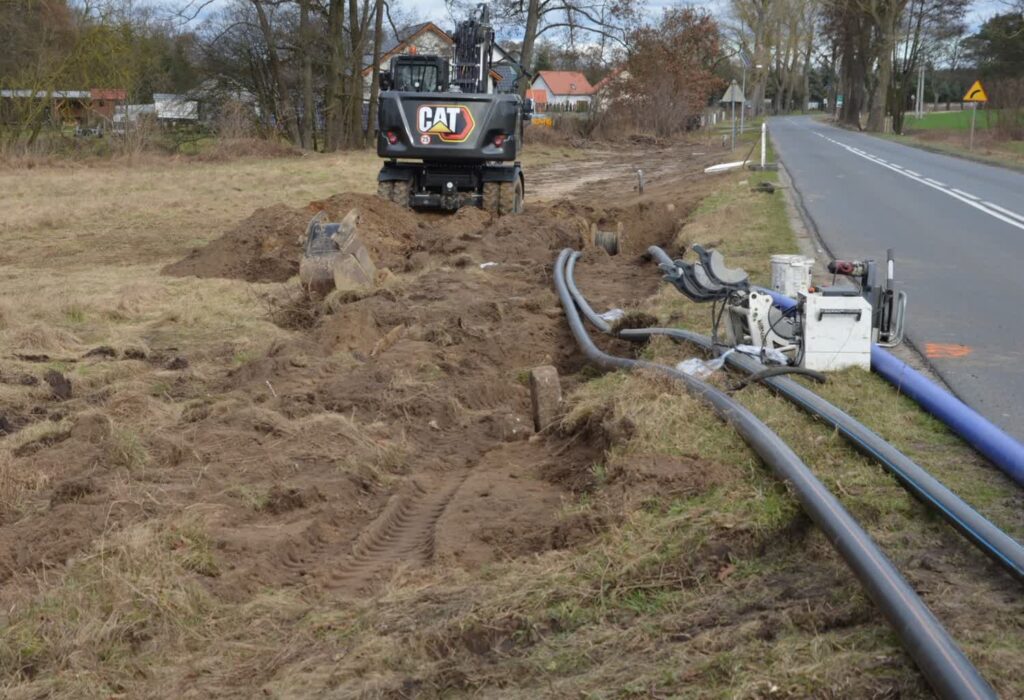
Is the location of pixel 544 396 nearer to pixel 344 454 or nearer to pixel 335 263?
pixel 344 454

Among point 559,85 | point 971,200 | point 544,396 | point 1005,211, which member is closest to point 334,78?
point 971,200

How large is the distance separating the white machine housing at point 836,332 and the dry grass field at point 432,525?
179 millimetres

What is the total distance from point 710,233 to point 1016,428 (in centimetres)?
858

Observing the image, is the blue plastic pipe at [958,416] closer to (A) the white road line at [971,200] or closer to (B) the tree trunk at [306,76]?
(A) the white road line at [971,200]

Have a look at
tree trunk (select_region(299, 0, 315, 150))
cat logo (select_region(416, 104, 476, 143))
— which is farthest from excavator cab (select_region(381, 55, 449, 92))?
tree trunk (select_region(299, 0, 315, 150))

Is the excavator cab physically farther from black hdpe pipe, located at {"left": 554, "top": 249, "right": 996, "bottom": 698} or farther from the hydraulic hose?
black hdpe pipe, located at {"left": 554, "top": 249, "right": 996, "bottom": 698}

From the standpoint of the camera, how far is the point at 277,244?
15.1 meters

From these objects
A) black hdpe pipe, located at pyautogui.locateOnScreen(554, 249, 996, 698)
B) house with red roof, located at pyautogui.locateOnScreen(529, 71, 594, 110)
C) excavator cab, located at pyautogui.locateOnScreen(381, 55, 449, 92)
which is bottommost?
black hdpe pipe, located at pyautogui.locateOnScreen(554, 249, 996, 698)

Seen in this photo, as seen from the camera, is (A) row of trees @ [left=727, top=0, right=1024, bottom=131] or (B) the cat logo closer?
(B) the cat logo

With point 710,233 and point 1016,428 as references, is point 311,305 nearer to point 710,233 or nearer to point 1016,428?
point 710,233

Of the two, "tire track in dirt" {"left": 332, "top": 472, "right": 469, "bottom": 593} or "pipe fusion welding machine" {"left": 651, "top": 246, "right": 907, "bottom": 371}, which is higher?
"pipe fusion welding machine" {"left": 651, "top": 246, "right": 907, "bottom": 371}

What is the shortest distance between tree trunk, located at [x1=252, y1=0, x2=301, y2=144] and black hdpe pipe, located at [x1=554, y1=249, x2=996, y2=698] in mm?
40222

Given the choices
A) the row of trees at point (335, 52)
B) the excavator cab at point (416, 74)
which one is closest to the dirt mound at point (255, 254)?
the excavator cab at point (416, 74)

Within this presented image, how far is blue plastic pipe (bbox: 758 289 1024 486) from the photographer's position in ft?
17.7
